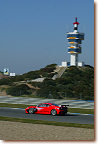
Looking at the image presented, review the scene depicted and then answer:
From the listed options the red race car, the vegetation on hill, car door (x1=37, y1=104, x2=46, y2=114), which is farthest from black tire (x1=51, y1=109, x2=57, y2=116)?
the vegetation on hill

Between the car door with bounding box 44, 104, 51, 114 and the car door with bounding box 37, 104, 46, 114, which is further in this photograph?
the car door with bounding box 37, 104, 46, 114

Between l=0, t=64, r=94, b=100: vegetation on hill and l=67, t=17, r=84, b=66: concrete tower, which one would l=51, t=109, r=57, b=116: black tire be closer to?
l=0, t=64, r=94, b=100: vegetation on hill

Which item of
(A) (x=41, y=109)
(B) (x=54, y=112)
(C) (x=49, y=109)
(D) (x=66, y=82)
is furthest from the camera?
(D) (x=66, y=82)

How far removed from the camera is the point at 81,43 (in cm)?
9638

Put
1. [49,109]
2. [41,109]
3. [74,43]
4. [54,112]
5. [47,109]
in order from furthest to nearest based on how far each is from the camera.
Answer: [74,43], [41,109], [47,109], [49,109], [54,112]

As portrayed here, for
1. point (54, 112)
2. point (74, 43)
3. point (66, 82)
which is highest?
point (74, 43)

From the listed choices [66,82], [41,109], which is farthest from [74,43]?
[41,109]

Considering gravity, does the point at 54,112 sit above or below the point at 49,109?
below

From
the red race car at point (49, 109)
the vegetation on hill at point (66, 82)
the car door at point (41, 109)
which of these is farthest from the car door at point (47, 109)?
the vegetation on hill at point (66, 82)

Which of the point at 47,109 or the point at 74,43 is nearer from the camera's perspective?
the point at 47,109

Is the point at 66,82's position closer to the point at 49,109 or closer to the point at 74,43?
the point at 74,43

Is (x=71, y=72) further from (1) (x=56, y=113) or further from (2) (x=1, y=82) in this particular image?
(1) (x=56, y=113)

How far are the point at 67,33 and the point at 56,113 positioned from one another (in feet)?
238

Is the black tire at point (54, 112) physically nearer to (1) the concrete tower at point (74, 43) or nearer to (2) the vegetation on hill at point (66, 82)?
(2) the vegetation on hill at point (66, 82)
